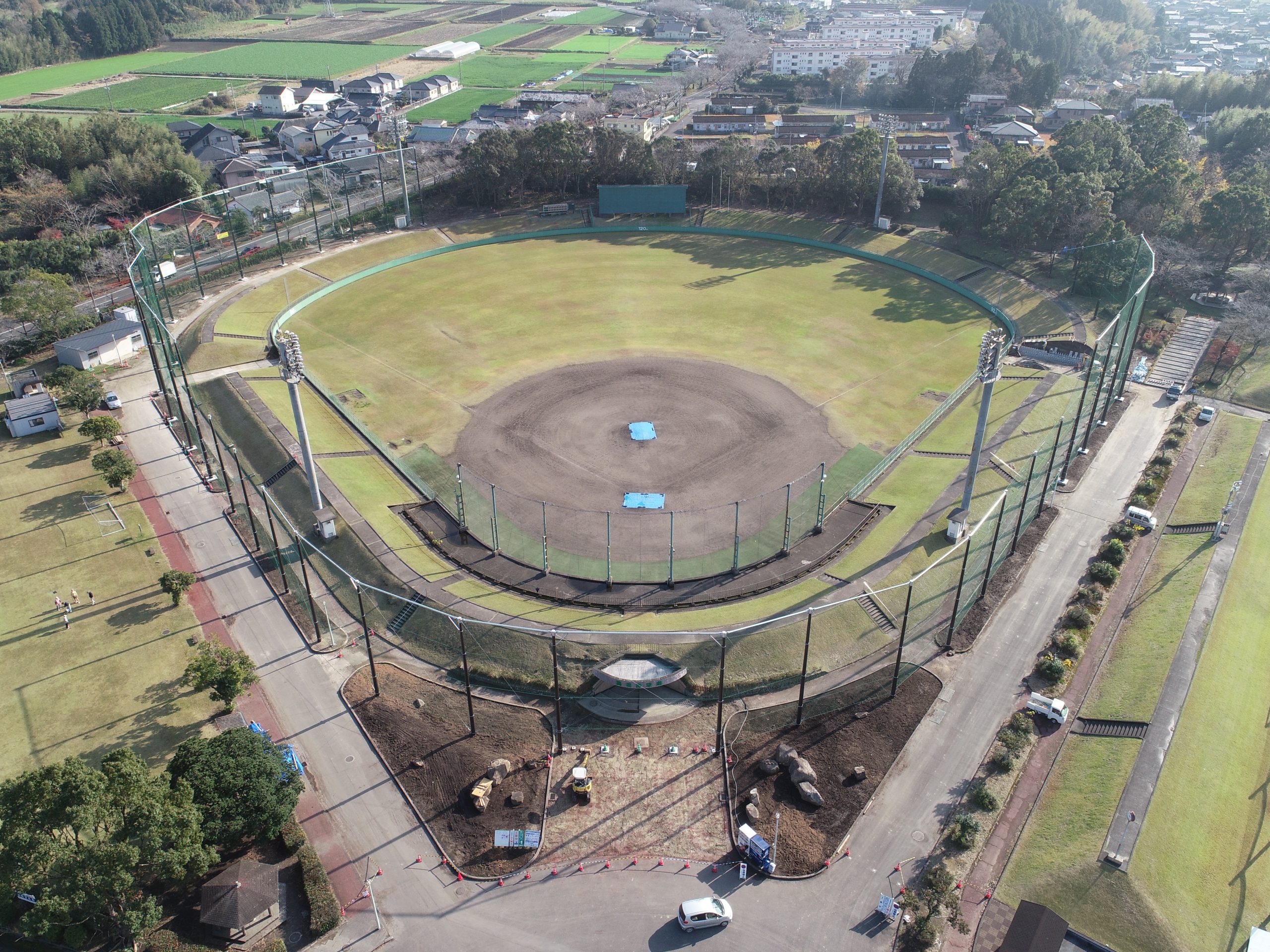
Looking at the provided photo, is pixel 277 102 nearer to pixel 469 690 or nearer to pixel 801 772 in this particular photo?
pixel 469 690

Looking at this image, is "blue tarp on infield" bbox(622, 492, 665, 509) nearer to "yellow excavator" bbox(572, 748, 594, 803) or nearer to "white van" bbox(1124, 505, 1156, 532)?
"yellow excavator" bbox(572, 748, 594, 803)

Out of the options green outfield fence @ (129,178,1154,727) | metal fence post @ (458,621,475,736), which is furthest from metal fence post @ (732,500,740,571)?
metal fence post @ (458,621,475,736)

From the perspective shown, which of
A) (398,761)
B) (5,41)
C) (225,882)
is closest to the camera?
(225,882)

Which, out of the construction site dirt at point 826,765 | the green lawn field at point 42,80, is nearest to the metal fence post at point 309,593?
the construction site dirt at point 826,765

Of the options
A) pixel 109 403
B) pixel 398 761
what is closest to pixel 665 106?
pixel 109 403

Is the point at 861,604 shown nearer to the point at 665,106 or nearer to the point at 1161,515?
the point at 1161,515

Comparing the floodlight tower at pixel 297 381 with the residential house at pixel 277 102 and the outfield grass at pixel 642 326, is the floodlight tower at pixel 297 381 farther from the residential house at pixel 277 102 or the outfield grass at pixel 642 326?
the residential house at pixel 277 102
